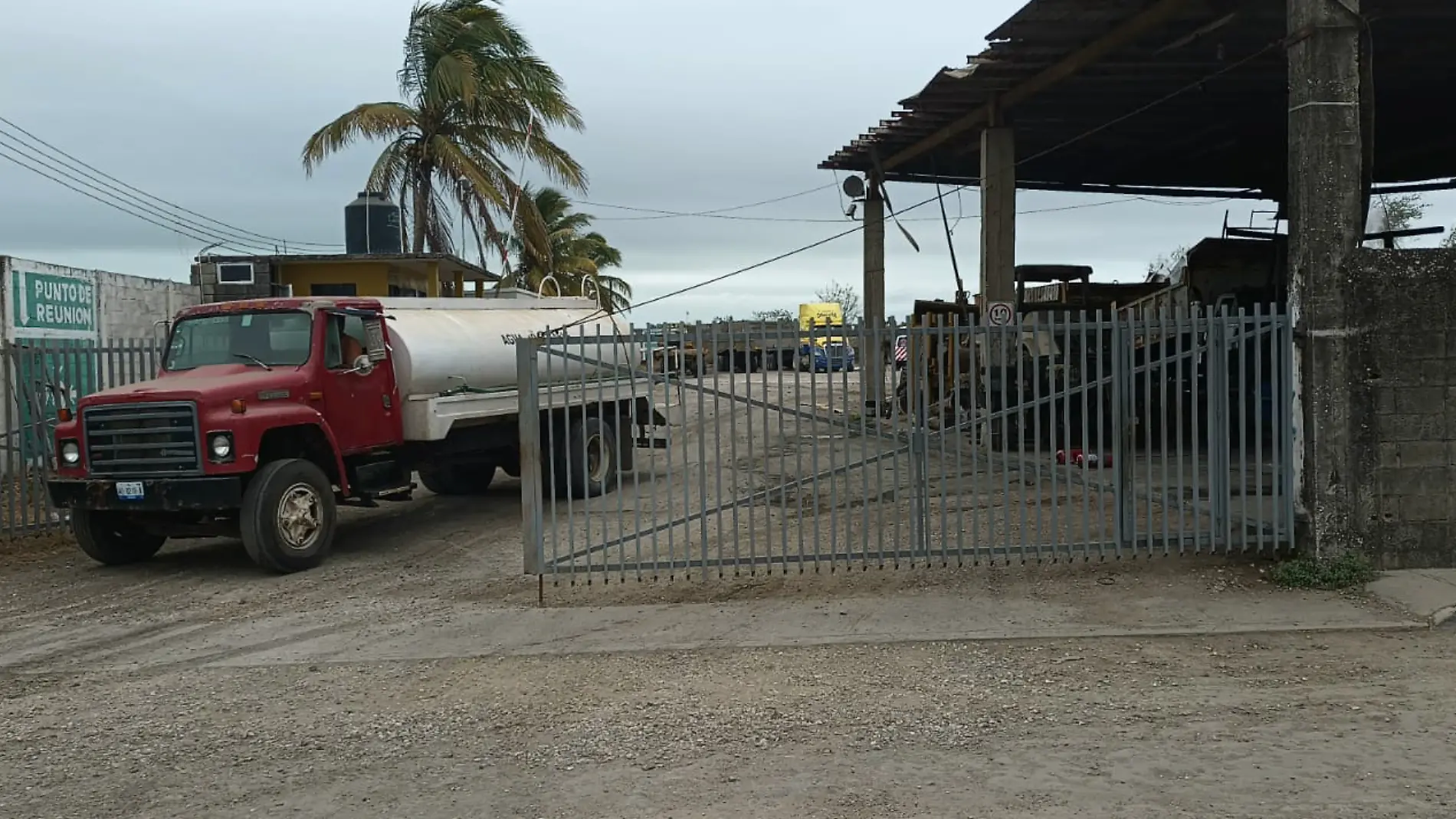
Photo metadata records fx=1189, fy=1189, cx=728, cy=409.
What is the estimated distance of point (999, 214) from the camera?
16.9m

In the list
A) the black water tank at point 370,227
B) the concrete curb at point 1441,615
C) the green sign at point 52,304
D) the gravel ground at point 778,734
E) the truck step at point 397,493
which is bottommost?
the gravel ground at point 778,734

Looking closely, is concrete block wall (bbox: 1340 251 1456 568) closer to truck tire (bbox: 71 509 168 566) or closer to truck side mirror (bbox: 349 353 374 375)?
truck side mirror (bbox: 349 353 374 375)

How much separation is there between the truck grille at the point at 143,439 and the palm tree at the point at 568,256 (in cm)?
1744

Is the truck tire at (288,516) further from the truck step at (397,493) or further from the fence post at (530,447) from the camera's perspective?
the fence post at (530,447)

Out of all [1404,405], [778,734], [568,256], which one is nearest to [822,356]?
[778,734]

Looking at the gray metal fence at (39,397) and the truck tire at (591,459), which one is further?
the truck tire at (591,459)

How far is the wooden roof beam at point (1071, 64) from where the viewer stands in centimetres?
1234

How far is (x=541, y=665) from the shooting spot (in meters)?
7.32

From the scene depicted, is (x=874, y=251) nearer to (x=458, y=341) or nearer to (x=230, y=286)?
(x=230, y=286)

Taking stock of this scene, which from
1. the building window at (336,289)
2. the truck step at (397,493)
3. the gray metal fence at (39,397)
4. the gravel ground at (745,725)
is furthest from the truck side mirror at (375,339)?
the building window at (336,289)

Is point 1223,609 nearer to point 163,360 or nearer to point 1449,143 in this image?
point 163,360

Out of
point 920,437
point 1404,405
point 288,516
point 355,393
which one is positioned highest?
point 355,393

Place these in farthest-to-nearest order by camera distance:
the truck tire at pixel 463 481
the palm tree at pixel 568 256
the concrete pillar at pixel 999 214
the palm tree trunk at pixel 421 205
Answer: the palm tree at pixel 568 256
the palm tree trunk at pixel 421 205
the concrete pillar at pixel 999 214
the truck tire at pixel 463 481

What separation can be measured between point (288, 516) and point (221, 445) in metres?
0.84
